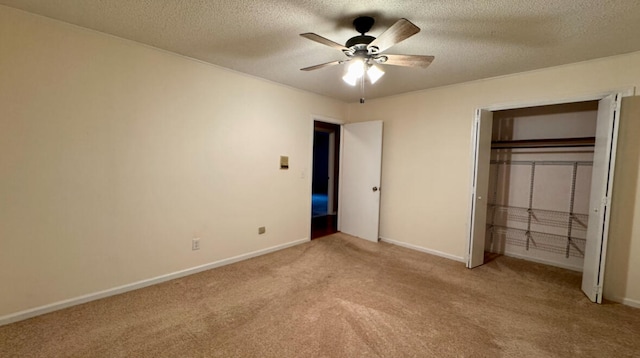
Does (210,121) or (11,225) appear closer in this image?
(11,225)

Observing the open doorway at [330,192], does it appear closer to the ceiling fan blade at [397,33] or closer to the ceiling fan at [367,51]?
the ceiling fan at [367,51]

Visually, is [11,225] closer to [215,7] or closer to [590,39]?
[215,7]

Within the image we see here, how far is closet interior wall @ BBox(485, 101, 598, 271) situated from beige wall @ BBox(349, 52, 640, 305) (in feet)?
2.32

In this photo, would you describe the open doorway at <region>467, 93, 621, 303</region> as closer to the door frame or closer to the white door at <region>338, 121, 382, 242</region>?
the door frame

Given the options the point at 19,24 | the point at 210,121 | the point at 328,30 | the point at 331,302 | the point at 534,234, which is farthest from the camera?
the point at 534,234

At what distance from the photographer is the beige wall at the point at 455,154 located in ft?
8.66

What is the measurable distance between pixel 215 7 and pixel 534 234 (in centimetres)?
465

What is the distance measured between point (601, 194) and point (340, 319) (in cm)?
279

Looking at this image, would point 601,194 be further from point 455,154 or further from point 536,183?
point 455,154

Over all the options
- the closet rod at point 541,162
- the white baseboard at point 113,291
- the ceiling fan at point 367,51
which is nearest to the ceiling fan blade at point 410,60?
the ceiling fan at point 367,51

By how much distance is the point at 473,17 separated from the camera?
78.9 inches

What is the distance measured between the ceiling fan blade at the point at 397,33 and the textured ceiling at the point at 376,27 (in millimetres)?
233

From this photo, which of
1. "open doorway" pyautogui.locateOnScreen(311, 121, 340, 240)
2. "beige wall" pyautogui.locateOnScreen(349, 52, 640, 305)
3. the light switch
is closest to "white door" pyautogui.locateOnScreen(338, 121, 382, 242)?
"beige wall" pyautogui.locateOnScreen(349, 52, 640, 305)

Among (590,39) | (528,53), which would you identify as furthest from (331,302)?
(590,39)
